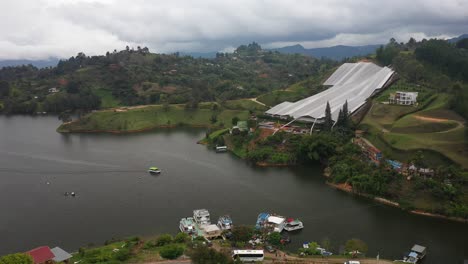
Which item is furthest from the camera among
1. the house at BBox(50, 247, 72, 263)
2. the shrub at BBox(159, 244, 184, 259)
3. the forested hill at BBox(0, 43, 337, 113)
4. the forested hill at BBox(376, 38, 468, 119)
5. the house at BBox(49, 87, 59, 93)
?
the house at BBox(49, 87, 59, 93)

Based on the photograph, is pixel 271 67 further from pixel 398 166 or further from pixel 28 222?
pixel 28 222

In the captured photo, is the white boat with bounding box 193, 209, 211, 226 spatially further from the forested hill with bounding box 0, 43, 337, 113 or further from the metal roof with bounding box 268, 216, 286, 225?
the forested hill with bounding box 0, 43, 337, 113

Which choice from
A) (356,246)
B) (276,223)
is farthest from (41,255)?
(356,246)

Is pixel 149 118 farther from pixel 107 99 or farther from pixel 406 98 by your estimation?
pixel 406 98

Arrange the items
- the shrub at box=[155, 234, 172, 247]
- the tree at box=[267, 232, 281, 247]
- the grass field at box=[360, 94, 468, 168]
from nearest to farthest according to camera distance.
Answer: the shrub at box=[155, 234, 172, 247]
the tree at box=[267, 232, 281, 247]
the grass field at box=[360, 94, 468, 168]

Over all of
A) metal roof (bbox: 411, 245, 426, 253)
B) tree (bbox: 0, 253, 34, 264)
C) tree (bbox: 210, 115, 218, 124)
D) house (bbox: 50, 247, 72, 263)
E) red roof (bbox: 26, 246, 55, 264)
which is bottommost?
metal roof (bbox: 411, 245, 426, 253)

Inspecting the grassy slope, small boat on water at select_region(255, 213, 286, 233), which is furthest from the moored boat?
the grassy slope

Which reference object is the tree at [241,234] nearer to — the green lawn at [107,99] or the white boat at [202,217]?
the white boat at [202,217]

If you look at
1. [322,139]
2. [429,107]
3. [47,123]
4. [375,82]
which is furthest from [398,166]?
[47,123]
